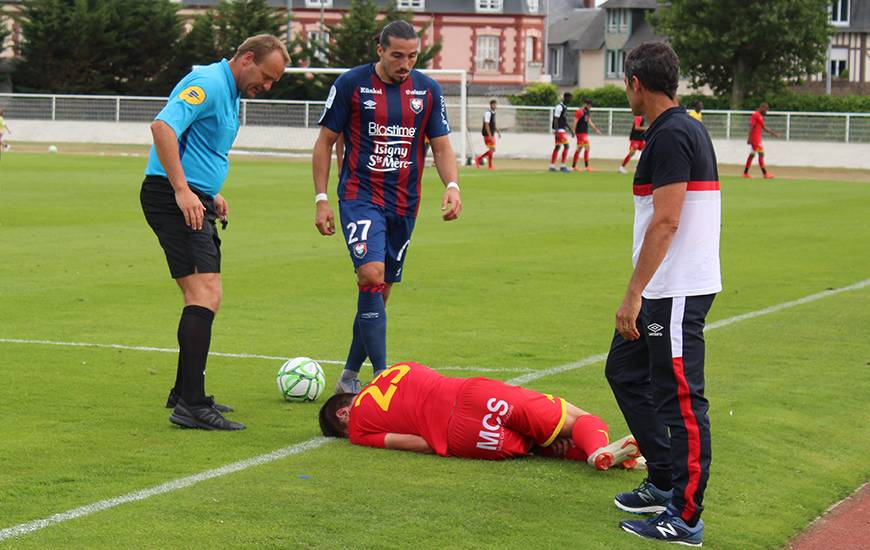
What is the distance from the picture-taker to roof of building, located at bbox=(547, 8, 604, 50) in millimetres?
106000

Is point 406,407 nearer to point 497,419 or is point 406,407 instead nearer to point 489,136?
point 497,419

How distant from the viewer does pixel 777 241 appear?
20531 millimetres

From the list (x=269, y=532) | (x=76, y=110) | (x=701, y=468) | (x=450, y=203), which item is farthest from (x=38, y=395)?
(x=76, y=110)

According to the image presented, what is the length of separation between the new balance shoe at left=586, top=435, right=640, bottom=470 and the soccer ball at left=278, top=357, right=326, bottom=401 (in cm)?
239

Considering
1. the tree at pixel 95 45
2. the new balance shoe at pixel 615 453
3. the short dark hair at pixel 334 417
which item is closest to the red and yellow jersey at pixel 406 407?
the short dark hair at pixel 334 417

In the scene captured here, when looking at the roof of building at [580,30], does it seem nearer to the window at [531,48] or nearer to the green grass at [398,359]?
the window at [531,48]

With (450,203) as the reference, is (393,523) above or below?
below

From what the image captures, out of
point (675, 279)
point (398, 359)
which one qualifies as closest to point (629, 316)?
point (675, 279)

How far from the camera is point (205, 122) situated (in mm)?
8055

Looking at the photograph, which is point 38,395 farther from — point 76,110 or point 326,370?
point 76,110

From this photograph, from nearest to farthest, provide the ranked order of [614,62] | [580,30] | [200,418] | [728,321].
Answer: [200,418], [728,321], [614,62], [580,30]

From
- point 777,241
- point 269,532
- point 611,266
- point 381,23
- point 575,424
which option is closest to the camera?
point 269,532

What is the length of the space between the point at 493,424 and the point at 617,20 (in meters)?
98.9

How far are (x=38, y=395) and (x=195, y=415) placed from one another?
138 centimetres
